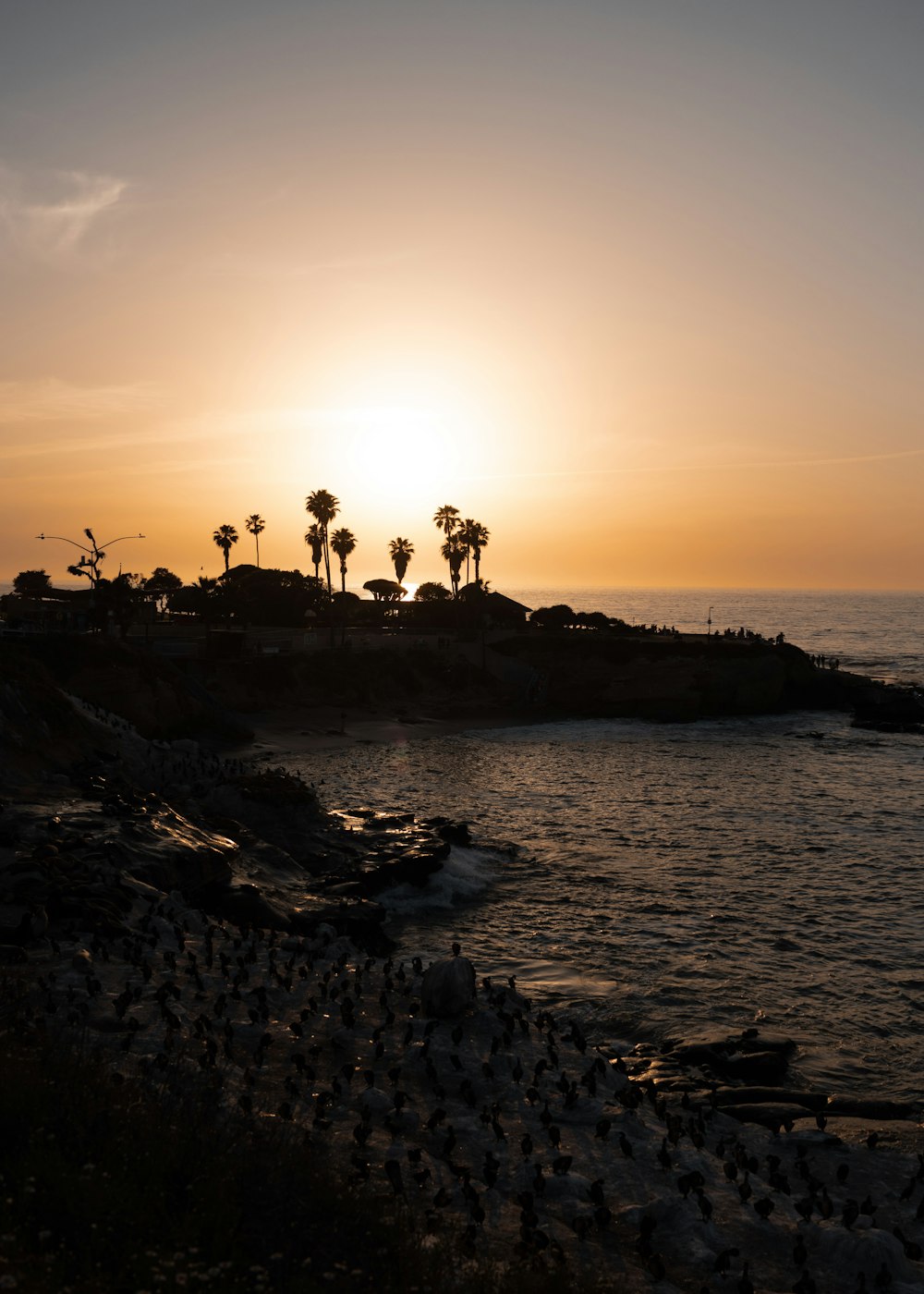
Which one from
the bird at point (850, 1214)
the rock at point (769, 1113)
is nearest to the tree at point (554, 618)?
the rock at point (769, 1113)

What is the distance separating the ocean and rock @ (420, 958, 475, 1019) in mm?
2863

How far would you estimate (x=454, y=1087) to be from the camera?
42.4ft

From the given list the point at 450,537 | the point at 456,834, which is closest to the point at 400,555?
the point at 450,537

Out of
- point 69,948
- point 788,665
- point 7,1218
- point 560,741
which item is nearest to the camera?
Answer: point 7,1218

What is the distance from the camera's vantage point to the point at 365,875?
25.6 metres

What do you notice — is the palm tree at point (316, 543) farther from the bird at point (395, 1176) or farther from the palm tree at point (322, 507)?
the bird at point (395, 1176)

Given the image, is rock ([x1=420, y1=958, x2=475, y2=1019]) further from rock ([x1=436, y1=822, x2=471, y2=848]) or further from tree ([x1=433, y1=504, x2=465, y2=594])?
tree ([x1=433, y1=504, x2=465, y2=594])

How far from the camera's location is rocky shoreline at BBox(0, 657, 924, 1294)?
32.3 feet

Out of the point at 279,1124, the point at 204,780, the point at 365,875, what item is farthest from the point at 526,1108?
the point at 204,780

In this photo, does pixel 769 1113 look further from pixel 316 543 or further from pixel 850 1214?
pixel 316 543

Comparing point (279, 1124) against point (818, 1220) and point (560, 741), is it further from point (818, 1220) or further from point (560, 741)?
point (560, 741)

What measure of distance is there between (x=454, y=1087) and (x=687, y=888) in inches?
590

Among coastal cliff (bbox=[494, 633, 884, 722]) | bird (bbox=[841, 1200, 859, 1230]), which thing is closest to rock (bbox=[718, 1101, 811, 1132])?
bird (bbox=[841, 1200, 859, 1230])

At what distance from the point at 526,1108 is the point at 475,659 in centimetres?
6479
